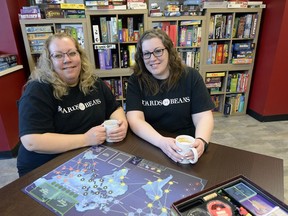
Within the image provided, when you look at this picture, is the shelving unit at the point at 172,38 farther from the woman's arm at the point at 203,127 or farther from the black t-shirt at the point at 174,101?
the woman's arm at the point at 203,127

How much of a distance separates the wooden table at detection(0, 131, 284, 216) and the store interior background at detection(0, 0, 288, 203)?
5.64 ft

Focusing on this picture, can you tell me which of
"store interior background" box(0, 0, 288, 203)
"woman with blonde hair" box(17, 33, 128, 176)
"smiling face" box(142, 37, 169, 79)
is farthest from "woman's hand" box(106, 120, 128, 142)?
"store interior background" box(0, 0, 288, 203)

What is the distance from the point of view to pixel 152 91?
130cm

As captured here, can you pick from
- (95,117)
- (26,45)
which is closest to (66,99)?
(95,117)

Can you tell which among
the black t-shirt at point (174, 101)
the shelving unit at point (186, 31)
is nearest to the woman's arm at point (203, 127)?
→ the black t-shirt at point (174, 101)

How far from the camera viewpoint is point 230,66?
10.1ft

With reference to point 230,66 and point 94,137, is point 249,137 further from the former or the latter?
point 94,137

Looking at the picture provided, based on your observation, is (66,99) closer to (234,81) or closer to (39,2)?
(39,2)

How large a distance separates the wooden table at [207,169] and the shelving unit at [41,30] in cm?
203

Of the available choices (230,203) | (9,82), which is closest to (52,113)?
(230,203)

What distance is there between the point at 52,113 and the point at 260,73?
305cm

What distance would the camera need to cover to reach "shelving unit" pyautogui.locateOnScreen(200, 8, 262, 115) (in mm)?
2828

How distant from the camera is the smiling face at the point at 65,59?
113cm

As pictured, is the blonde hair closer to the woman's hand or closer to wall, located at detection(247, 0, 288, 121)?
the woman's hand
